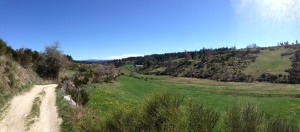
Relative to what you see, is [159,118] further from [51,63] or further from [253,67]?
[253,67]

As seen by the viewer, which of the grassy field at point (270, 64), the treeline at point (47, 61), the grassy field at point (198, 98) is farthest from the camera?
the grassy field at point (270, 64)

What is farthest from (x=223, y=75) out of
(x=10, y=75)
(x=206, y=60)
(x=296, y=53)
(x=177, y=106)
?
(x=177, y=106)

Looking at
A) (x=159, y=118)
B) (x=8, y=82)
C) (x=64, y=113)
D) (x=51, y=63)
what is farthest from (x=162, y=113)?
(x=51, y=63)

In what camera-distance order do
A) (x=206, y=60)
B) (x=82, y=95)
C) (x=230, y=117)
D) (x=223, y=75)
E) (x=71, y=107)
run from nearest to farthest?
(x=230, y=117), (x=71, y=107), (x=82, y=95), (x=223, y=75), (x=206, y=60)

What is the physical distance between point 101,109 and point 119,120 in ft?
52.3

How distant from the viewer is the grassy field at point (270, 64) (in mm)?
101250

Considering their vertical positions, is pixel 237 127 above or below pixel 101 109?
above

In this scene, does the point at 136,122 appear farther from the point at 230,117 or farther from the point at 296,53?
the point at 296,53

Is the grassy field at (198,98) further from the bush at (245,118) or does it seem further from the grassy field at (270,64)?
the grassy field at (270,64)

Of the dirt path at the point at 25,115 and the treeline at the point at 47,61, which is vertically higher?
the treeline at the point at 47,61

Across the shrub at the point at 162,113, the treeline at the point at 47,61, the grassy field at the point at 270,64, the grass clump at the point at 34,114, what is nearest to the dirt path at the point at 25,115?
the grass clump at the point at 34,114

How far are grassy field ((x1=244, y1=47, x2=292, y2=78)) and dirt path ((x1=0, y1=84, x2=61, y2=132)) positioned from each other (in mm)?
81715

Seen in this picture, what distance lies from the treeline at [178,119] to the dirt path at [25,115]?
391 inches

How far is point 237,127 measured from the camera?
882 cm
